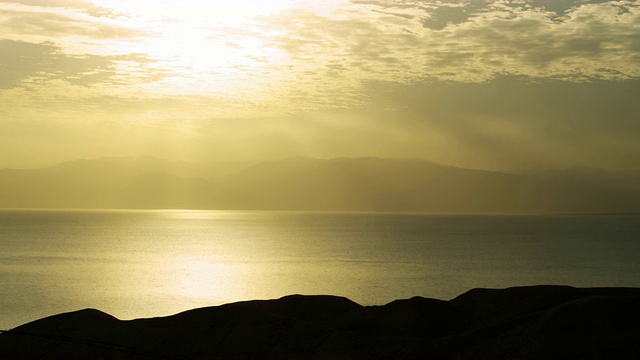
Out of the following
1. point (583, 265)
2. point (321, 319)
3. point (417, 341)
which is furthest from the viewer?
point (583, 265)

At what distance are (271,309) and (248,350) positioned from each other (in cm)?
624

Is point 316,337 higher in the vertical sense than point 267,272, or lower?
higher

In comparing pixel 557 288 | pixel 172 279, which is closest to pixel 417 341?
pixel 557 288

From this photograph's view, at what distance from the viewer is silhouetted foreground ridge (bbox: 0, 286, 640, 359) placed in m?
26.6

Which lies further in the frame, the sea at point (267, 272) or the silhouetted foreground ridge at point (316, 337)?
the sea at point (267, 272)

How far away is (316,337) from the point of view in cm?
2836

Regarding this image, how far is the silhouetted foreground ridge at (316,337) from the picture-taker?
2661 centimetres

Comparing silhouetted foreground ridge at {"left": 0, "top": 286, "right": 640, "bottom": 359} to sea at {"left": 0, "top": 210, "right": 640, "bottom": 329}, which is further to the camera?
sea at {"left": 0, "top": 210, "right": 640, "bottom": 329}

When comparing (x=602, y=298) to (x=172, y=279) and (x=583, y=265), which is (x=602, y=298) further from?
(x=583, y=265)

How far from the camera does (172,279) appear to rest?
107 meters

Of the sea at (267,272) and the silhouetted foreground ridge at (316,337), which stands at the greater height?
the silhouetted foreground ridge at (316,337)

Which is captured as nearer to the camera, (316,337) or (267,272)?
(316,337)

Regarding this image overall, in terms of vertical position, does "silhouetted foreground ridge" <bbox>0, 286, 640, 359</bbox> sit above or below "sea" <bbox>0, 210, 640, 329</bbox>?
above

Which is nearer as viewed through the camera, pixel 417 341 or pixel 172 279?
pixel 417 341
